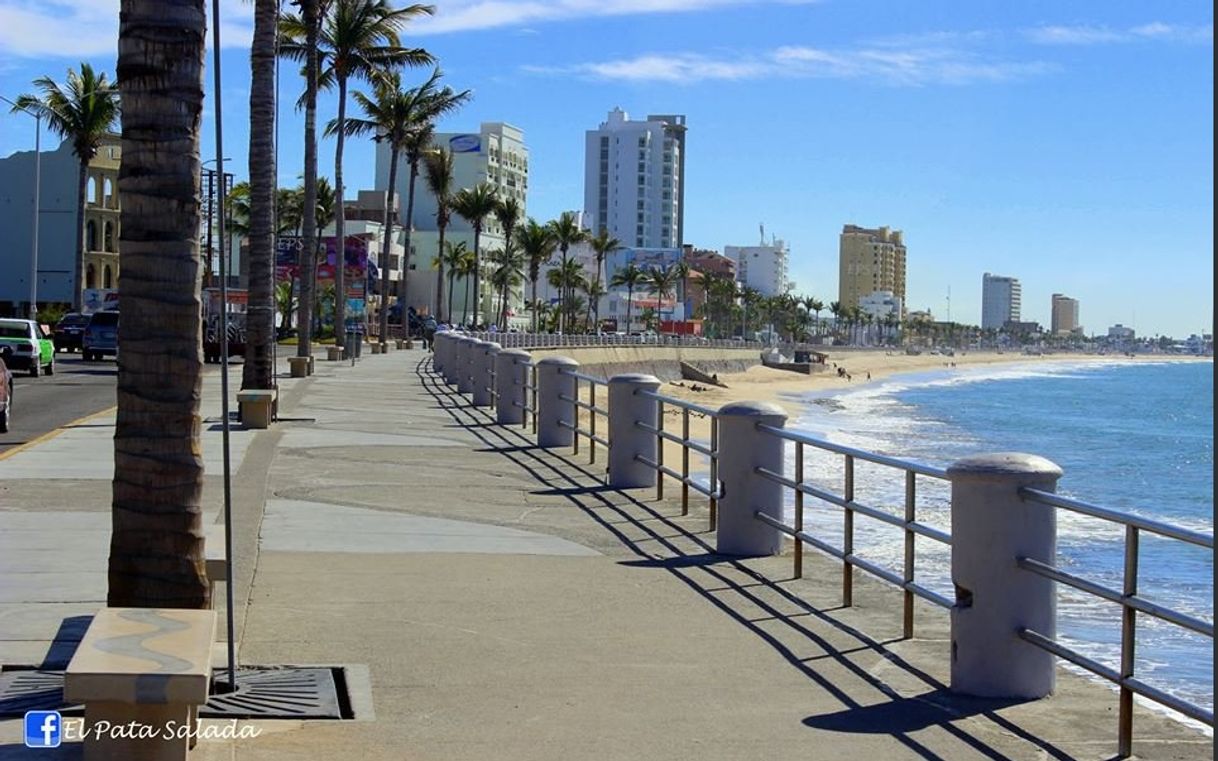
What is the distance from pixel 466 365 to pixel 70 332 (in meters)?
29.6

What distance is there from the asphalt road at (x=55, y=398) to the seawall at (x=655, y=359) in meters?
27.5

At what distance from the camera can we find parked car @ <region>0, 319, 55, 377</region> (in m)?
38.0

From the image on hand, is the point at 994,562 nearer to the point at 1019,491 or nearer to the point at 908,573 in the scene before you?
the point at 1019,491

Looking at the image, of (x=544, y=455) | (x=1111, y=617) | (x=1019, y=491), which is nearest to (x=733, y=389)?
→ (x=544, y=455)

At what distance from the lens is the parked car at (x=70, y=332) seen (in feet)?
192

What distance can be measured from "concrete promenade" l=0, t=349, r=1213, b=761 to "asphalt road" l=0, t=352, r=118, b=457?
7125mm

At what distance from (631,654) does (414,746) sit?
2.01 metres

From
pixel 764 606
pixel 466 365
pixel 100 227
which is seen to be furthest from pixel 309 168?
pixel 100 227

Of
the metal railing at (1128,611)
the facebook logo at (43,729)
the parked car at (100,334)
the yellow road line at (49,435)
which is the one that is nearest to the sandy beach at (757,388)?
the yellow road line at (49,435)

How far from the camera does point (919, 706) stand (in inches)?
288

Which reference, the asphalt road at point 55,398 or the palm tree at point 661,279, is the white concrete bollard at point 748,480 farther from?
the palm tree at point 661,279

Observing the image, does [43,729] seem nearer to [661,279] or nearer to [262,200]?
[262,200]

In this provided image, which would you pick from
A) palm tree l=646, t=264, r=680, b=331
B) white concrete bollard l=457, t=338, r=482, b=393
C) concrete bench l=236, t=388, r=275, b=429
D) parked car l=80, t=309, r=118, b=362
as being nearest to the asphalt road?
concrete bench l=236, t=388, r=275, b=429

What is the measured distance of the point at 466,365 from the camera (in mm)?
33688
